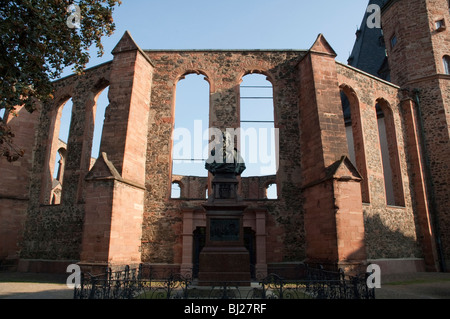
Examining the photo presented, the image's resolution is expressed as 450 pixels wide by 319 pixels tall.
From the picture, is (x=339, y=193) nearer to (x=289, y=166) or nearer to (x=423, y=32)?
(x=289, y=166)

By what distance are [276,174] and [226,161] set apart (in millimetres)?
4774

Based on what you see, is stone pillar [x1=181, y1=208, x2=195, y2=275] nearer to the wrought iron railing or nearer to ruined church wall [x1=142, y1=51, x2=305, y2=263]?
ruined church wall [x1=142, y1=51, x2=305, y2=263]

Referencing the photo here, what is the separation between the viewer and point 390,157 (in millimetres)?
15953

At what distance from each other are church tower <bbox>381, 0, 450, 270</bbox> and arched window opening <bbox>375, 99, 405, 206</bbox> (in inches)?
61.2

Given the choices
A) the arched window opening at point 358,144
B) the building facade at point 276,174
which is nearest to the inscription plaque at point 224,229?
the building facade at point 276,174

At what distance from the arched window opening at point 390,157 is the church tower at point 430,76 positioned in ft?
5.10

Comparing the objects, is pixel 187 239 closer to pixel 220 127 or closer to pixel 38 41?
pixel 220 127

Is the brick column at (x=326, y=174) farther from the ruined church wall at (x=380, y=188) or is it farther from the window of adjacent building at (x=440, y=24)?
the window of adjacent building at (x=440, y=24)

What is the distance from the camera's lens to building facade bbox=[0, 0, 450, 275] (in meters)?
10.5

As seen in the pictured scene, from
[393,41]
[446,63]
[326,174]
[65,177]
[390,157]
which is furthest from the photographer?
[393,41]

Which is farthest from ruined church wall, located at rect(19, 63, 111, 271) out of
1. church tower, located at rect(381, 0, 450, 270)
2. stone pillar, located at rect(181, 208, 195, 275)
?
church tower, located at rect(381, 0, 450, 270)

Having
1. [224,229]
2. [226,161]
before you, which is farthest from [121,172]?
[224,229]

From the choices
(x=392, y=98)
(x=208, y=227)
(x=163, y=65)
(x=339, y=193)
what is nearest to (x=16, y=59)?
(x=208, y=227)

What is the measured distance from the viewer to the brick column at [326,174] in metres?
10.00
